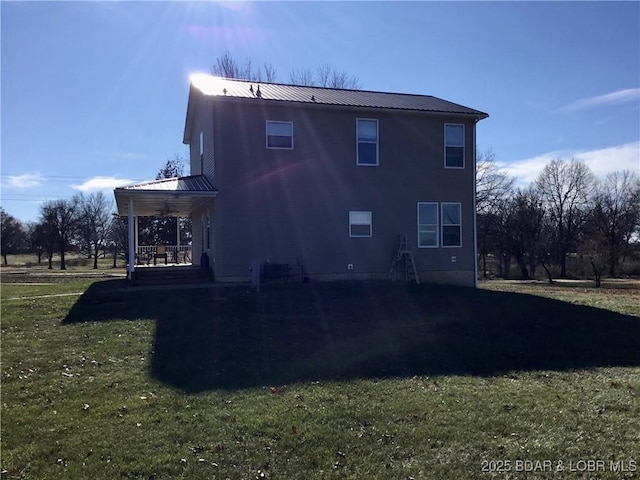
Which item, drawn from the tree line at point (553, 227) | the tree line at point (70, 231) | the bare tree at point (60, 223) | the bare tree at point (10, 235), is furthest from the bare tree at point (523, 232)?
the bare tree at point (10, 235)

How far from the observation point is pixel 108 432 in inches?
199

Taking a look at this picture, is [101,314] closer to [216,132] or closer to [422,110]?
[216,132]

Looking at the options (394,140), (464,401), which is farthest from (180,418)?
(394,140)

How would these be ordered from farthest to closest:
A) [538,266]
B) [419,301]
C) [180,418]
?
[538,266] → [419,301] → [180,418]

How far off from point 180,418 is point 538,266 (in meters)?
46.3

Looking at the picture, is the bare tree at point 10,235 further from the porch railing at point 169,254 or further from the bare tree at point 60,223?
the porch railing at point 169,254

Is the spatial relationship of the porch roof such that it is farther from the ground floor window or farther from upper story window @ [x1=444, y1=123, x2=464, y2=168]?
upper story window @ [x1=444, y1=123, x2=464, y2=168]

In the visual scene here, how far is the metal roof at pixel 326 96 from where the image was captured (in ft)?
52.1

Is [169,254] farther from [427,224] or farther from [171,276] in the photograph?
[427,224]

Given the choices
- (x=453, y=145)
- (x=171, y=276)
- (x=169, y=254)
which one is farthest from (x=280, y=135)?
(x=169, y=254)

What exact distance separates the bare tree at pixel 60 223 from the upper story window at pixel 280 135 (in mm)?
37947

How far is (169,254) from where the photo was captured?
25.5 metres

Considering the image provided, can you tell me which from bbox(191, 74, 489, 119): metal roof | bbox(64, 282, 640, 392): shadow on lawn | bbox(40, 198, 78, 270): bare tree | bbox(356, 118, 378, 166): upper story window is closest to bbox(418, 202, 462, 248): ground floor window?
bbox(356, 118, 378, 166): upper story window

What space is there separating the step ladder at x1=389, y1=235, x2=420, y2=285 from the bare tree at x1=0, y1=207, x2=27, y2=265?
50700 mm
